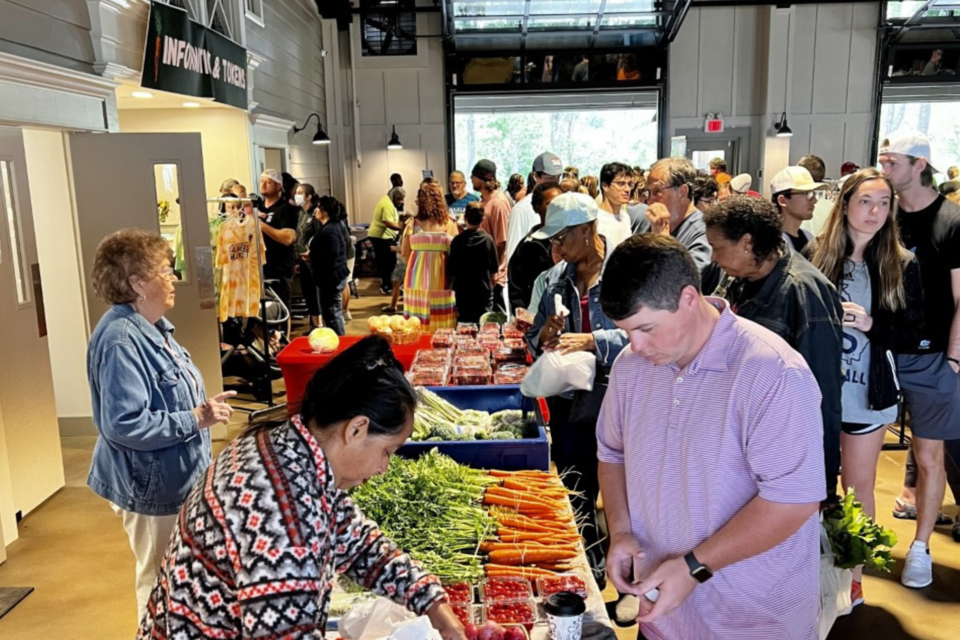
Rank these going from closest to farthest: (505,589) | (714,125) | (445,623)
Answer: (445,623), (505,589), (714,125)

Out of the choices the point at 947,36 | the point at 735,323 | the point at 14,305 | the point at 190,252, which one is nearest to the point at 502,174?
the point at 947,36

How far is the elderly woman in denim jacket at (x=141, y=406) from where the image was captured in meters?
2.61

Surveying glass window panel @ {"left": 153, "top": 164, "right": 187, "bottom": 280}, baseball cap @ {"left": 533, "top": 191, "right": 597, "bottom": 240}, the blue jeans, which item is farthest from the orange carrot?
the blue jeans

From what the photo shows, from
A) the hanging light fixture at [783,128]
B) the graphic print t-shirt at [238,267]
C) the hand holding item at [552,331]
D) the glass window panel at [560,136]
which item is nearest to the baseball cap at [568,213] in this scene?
the hand holding item at [552,331]

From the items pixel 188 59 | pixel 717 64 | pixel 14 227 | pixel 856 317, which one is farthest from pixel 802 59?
pixel 14 227

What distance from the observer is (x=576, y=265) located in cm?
343

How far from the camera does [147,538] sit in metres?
2.79

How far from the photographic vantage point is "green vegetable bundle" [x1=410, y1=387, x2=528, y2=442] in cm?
333

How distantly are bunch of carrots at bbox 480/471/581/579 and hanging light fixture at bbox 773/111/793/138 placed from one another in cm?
1253

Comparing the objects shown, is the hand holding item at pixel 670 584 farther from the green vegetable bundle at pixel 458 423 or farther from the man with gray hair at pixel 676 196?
the man with gray hair at pixel 676 196

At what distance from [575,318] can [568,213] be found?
1.53ft

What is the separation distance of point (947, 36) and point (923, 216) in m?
13.4

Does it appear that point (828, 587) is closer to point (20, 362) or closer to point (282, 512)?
point (282, 512)

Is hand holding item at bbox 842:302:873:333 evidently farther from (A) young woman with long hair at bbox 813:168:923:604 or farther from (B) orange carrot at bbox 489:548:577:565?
(B) orange carrot at bbox 489:548:577:565
